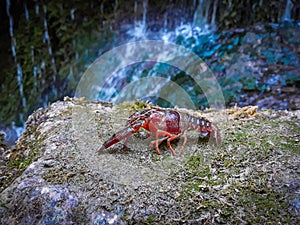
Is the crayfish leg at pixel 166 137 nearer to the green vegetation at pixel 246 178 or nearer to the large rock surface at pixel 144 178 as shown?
the large rock surface at pixel 144 178

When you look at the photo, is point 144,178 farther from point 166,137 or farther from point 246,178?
point 246,178

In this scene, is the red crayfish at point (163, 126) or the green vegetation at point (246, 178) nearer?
the green vegetation at point (246, 178)

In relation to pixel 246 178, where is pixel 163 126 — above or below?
above

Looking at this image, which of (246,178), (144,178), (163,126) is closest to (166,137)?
(163,126)

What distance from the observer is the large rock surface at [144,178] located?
83.5 inches

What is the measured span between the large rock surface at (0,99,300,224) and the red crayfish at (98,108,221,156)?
0.10 meters

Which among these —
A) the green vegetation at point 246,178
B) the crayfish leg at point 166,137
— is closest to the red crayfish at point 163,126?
the crayfish leg at point 166,137

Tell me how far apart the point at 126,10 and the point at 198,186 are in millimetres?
8718

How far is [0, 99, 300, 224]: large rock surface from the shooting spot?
6.96 feet

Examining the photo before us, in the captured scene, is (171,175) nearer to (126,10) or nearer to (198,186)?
(198,186)

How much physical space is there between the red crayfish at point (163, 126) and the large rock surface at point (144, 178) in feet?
Answer: 0.32

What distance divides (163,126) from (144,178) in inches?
24.6

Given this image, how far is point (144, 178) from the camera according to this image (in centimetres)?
243

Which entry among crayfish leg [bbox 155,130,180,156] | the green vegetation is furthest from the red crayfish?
the green vegetation
